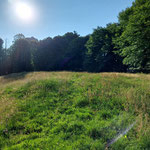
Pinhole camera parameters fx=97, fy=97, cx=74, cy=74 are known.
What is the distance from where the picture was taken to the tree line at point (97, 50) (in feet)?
42.0

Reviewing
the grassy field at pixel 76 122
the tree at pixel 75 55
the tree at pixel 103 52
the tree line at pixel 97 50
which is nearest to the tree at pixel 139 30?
the tree line at pixel 97 50

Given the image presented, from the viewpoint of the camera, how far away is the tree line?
42.0 feet

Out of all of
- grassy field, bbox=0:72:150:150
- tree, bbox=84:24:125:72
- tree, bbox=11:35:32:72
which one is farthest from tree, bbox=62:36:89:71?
grassy field, bbox=0:72:150:150

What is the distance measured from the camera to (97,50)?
2930 centimetres

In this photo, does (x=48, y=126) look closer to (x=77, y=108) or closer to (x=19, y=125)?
(x=19, y=125)

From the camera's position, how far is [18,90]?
7168 millimetres

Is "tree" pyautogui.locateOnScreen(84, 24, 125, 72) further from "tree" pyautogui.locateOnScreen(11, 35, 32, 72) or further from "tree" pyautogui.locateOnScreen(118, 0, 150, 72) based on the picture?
"tree" pyautogui.locateOnScreen(11, 35, 32, 72)

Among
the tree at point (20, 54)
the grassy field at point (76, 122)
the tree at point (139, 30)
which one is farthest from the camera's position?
the tree at point (20, 54)

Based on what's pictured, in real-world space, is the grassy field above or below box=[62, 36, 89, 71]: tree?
below

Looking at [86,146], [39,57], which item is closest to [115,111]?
[86,146]

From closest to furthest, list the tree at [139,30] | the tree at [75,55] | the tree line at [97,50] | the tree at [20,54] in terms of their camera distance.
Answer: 1. the tree at [139,30]
2. the tree line at [97,50]
3. the tree at [20,54]
4. the tree at [75,55]

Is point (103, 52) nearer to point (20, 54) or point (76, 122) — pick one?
point (20, 54)

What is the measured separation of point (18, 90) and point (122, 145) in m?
7.12

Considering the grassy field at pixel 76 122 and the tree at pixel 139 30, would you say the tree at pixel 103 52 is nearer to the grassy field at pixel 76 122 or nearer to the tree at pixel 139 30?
the tree at pixel 139 30
